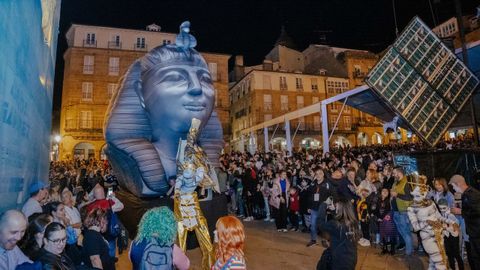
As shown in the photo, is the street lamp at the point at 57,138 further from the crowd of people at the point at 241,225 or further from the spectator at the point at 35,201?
the spectator at the point at 35,201

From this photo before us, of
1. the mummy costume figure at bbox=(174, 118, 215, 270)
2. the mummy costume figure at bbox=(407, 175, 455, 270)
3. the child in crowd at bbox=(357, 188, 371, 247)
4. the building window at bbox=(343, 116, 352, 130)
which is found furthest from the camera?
the building window at bbox=(343, 116, 352, 130)

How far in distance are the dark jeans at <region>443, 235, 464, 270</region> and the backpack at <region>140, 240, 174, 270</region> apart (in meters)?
4.40

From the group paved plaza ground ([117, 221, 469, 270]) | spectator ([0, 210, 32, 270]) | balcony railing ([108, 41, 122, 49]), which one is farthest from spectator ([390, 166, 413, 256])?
balcony railing ([108, 41, 122, 49])

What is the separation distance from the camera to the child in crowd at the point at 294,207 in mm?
8648

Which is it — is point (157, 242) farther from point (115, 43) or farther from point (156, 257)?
point (115, 43)

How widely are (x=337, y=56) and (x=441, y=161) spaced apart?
35.1 metres

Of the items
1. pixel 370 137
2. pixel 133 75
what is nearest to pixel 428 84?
pixel 133 75

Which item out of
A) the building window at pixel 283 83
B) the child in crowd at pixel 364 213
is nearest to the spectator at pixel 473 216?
the child in crowd at pixel 364 213

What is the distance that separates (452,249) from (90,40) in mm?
33419

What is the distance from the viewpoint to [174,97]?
6520 millimetres

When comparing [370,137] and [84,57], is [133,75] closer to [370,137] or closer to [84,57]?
[84,57]

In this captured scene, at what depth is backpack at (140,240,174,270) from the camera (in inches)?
108

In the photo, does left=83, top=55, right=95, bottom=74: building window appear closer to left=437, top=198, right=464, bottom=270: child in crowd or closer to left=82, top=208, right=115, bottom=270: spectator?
left=82, top=208, right=115, bottom=270: spectator

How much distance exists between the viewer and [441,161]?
735 cm
